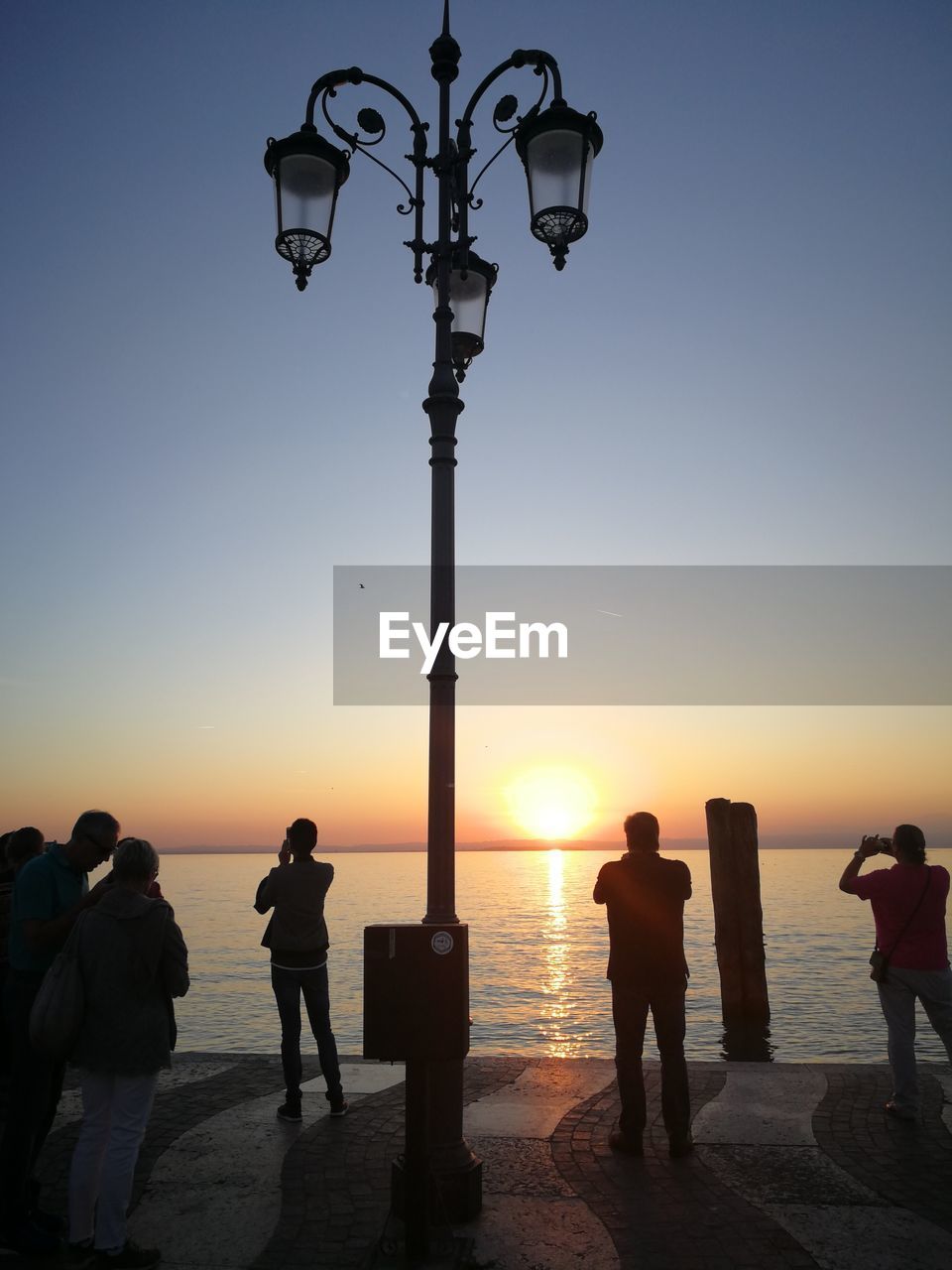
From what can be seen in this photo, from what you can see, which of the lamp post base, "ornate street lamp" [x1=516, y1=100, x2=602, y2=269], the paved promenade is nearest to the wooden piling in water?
the paved promenade

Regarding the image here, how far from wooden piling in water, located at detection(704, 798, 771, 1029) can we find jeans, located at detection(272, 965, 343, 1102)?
9764mm

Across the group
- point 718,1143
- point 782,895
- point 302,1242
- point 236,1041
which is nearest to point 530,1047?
point 236,1041

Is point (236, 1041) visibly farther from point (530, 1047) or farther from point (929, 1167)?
point (929, 1167)

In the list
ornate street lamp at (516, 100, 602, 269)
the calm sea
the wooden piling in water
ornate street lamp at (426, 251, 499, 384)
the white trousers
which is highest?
ornate street lamp at (516, 100, 602, 269)

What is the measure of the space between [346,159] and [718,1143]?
719 centimetres

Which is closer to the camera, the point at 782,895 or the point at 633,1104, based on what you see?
the point at 633,1104

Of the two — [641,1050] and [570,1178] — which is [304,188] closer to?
[641,1050]

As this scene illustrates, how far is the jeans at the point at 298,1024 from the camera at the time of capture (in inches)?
265

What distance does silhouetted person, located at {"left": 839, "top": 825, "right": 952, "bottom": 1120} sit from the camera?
21.3ft

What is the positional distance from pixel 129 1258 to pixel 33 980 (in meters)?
1.43

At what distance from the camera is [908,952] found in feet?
21.5

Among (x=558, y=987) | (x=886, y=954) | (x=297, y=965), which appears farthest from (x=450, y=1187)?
(x=558, y=987)

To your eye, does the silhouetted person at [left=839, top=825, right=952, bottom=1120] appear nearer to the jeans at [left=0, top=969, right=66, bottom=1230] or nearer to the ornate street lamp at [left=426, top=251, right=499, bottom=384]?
the ornate street lamp at [left=426, top=251, right=499, bottom=384]

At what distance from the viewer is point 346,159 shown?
6156 millimetres
